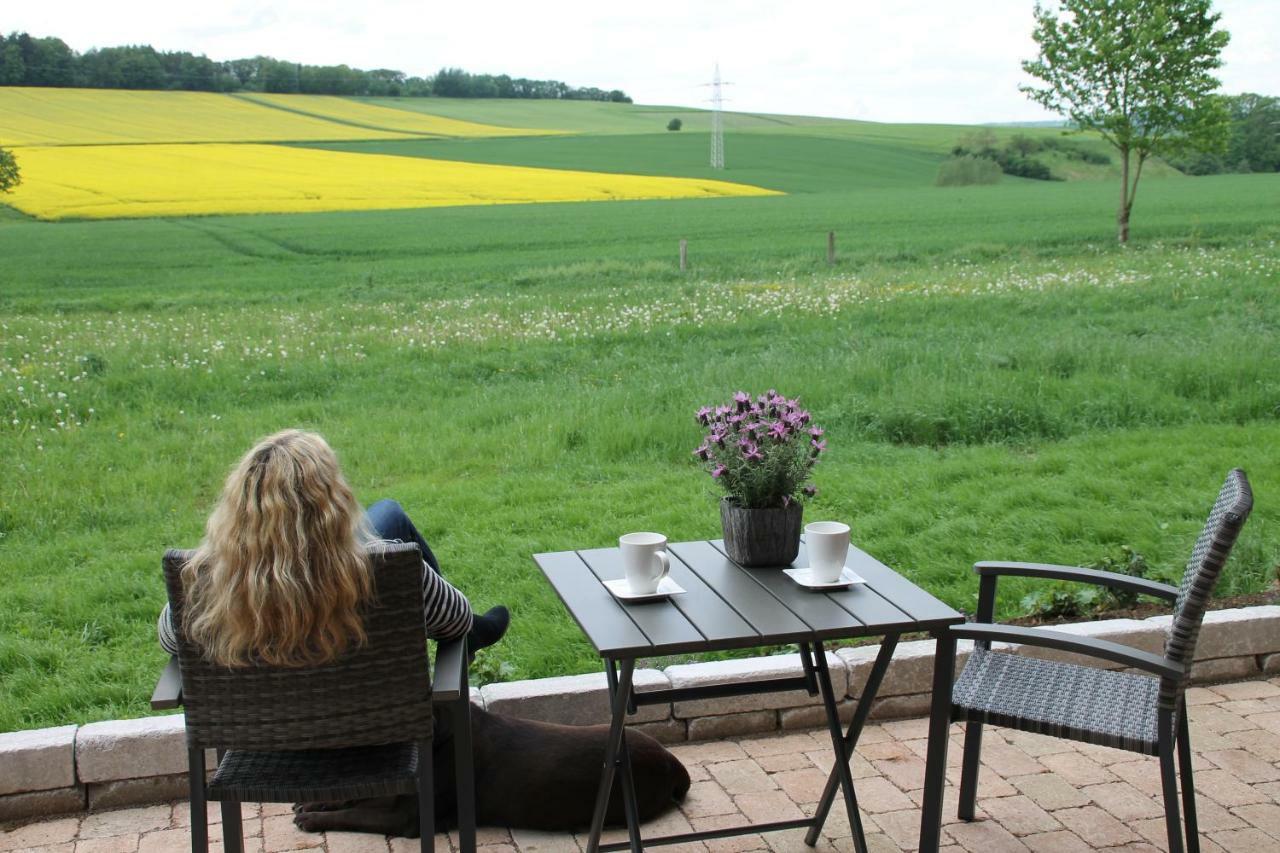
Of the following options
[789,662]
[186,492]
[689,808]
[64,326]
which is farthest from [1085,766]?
[64,326]

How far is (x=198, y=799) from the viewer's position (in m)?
2.88

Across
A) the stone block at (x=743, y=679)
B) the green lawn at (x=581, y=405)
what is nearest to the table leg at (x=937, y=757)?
the stone block at (x=743, y=679)

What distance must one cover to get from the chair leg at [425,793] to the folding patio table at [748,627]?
0.48 meters

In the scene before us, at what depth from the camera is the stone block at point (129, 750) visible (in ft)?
12.2

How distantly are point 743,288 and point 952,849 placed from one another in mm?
14106

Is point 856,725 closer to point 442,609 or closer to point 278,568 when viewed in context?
point 442,609

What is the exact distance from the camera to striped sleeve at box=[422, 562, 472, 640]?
2959 millimetres

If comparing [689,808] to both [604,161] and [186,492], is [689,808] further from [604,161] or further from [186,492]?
[604,161]

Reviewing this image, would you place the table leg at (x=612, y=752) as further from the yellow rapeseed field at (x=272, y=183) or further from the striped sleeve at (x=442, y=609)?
the yellow rapeseed field at (x=272, y=183)

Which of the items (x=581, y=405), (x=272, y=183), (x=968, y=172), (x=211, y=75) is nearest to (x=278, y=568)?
(x=581, y=405)

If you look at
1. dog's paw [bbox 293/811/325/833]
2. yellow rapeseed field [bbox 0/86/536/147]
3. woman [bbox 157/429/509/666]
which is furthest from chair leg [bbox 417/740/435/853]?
yellow rapeseed field [bbox 0/86/536/147]

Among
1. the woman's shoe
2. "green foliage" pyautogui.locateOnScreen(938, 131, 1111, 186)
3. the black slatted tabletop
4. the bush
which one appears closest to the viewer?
the black slatted tabletop

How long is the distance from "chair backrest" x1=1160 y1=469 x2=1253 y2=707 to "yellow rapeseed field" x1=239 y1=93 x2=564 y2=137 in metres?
35.5

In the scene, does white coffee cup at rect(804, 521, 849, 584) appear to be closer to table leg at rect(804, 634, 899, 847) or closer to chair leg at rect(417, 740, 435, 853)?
table leg at rect(804, 634, 899, 847)
